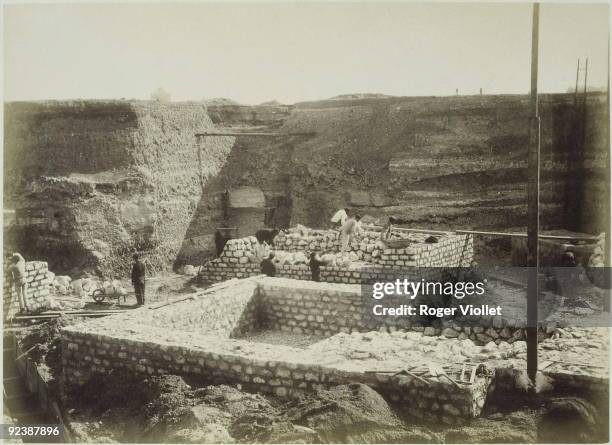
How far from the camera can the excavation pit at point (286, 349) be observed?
6.74m

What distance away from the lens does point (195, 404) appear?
7141mm

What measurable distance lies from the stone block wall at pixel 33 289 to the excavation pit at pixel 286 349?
3121 mm

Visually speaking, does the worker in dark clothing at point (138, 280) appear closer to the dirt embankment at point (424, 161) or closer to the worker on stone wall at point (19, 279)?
the worker on stone wall at point (19, 279)

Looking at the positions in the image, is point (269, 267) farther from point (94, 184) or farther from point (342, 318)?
point (94, 184)

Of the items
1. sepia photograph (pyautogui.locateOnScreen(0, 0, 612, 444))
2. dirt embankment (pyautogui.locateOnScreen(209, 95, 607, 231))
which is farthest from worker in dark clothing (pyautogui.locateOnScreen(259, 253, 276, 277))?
dirt embankment (pyautogui.locateOnScreen(209, 95, 607, 231))

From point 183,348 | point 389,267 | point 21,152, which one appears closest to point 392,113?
point 389,267

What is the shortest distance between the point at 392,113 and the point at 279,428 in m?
17.9

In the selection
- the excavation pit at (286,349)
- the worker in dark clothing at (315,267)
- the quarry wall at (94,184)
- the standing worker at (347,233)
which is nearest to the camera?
the excavation pit at (286,349)

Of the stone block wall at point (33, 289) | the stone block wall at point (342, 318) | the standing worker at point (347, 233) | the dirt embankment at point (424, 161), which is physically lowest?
the stone block wall at point (342, 318)

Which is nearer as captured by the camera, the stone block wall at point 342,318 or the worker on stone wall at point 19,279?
the stone block wall at point 342,318

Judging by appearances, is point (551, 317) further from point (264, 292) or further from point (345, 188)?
point (345, 188)

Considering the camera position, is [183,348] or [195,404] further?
[183,348]

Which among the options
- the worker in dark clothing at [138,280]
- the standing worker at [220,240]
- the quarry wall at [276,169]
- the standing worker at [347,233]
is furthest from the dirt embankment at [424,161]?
the worker in dark clothing at [138,280]

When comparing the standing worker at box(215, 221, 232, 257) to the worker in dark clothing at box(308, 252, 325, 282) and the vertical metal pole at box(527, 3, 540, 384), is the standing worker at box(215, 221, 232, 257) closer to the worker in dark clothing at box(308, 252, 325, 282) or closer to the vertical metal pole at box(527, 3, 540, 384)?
the worker in dark clothing at box(308, 252, 325, 282)
